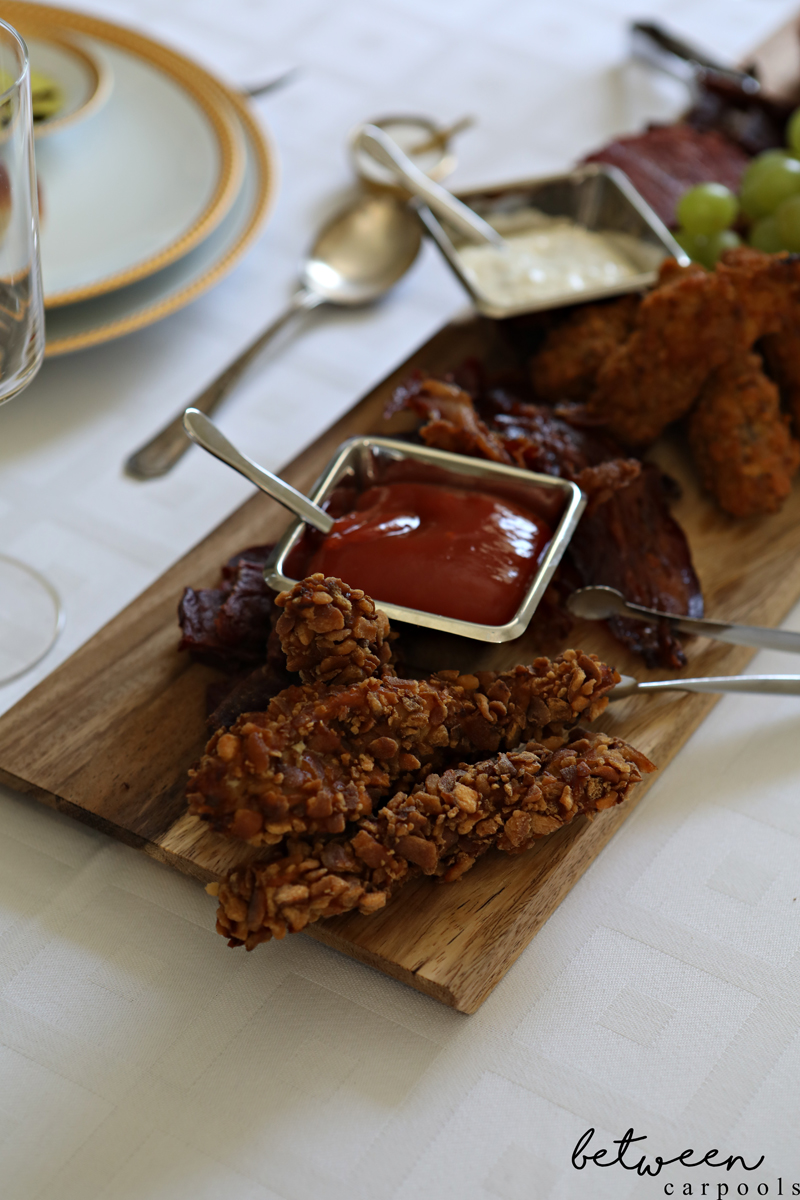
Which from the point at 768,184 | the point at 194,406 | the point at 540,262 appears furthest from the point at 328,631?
the point at 768,184

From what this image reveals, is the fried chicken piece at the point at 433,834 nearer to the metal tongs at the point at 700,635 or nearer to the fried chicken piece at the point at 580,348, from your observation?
the metal tongs at the point at 700,635

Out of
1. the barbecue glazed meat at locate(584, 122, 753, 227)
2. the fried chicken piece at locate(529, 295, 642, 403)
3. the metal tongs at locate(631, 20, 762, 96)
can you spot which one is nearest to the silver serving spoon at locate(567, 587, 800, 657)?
the fried chicken piece at locate(529, 295, 642, 403)

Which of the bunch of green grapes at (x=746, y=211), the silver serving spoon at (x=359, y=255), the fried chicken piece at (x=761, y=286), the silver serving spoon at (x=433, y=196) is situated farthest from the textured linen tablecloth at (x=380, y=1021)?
the bunch of green grapes at (x=746, y=211)

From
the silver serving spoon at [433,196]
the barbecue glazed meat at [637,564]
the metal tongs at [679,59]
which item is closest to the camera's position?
the barbecue glazed meat at [637,564]

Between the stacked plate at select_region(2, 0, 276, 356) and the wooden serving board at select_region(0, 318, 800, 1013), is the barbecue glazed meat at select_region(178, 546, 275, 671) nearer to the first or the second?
the wooden serving board at select_region(0, 318, 800, 1013)

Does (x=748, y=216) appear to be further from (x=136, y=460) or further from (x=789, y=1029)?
(x=789, y=1029)
